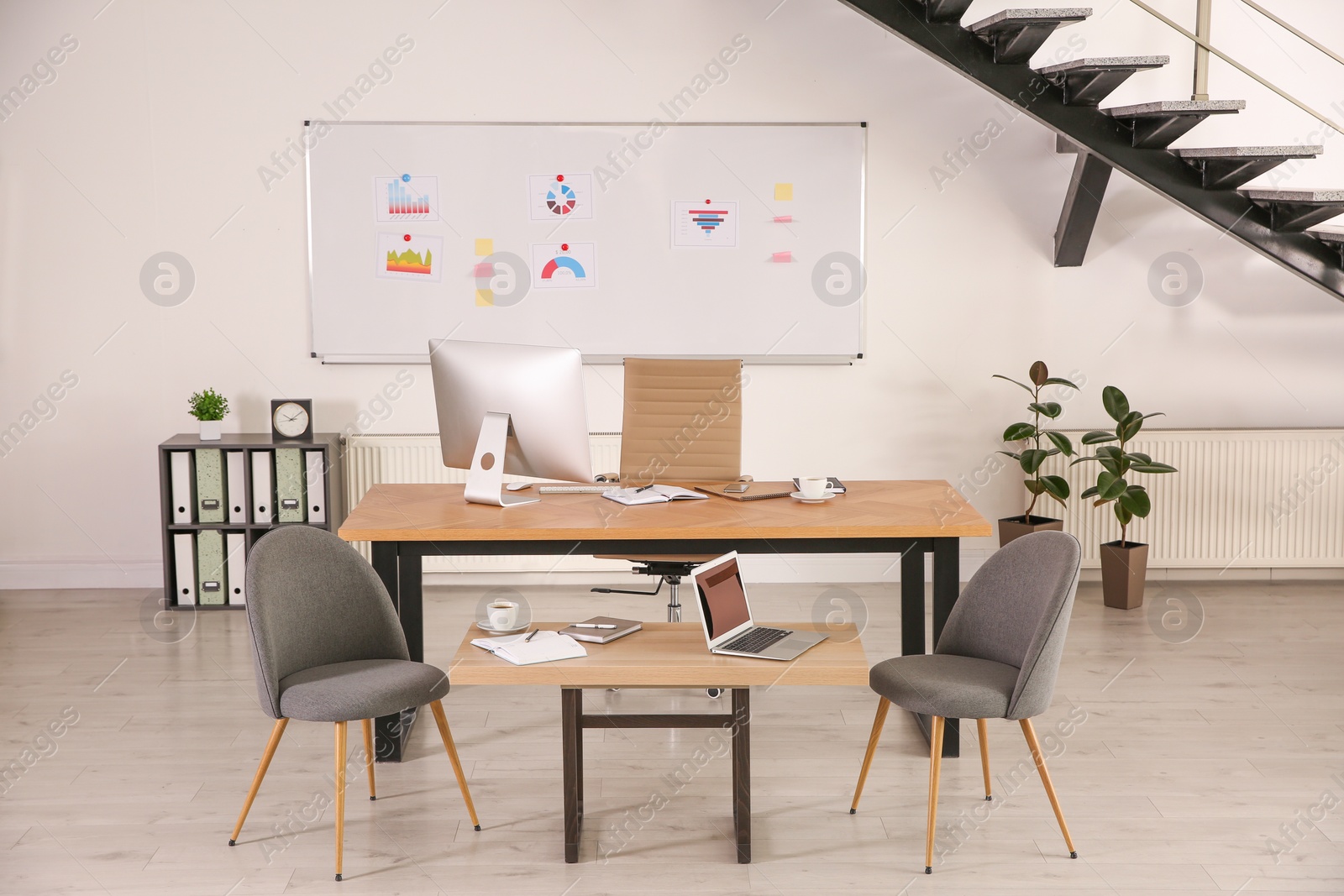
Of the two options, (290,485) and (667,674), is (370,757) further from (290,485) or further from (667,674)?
(290,485)

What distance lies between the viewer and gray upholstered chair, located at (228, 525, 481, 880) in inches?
104

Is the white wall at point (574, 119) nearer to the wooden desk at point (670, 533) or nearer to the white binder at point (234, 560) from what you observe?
the white binder at point (234, 560)

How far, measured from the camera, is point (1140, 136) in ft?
14.0

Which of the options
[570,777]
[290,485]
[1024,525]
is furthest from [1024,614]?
[290,485]

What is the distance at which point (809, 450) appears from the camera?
5242 millimetres

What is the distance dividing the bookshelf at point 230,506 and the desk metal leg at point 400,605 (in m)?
1.79

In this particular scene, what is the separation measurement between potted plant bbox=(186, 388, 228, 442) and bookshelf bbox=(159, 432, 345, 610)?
0.16ft

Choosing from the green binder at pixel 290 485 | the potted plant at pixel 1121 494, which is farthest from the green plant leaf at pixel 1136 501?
the green binder at pixel 290 485

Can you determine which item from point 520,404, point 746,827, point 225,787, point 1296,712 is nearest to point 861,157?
point 520,404

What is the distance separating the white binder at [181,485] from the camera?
15.8 feet

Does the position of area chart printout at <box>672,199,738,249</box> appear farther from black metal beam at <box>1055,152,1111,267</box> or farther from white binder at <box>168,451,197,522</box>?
white binder at <box>168,451,197,522</box>

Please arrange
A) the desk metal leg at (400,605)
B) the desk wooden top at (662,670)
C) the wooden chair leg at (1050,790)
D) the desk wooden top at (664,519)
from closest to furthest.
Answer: the desk wooden top at (662,670) < the wooden chair leg at (1050,790) < the desk wooden top at (664,519) < the desk metal leg at (400,605)

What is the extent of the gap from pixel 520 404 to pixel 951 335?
2.61 metres

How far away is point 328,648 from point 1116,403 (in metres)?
3.55
